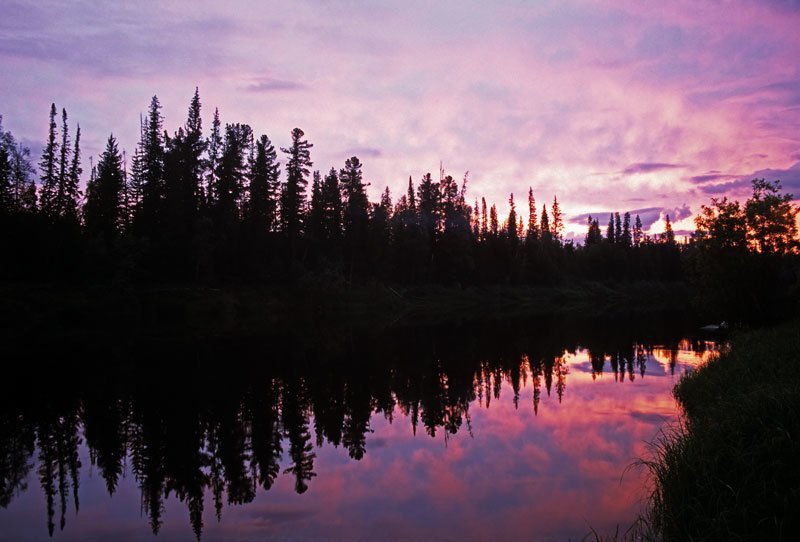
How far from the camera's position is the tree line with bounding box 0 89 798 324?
4941 cm

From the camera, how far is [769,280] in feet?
101

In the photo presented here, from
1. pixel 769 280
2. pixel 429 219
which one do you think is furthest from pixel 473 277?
pixel 769 280

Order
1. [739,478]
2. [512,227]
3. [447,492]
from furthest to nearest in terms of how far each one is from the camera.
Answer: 1. [512,227]
2. [447,492]
3. [739,478]

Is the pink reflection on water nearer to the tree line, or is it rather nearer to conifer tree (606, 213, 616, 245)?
the tree line

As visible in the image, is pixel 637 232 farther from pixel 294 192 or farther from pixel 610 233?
pixel 294 192

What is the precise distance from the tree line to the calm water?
17.5 metres

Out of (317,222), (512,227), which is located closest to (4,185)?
(317,222)

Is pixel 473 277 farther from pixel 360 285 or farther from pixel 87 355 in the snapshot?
pixel 87 355

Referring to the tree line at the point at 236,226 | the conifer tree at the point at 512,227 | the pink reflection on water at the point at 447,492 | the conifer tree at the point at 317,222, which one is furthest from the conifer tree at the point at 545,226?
the pink reflection on water at the point at 447,492

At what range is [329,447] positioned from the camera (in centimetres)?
1548

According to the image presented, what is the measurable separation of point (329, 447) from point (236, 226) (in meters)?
53.1

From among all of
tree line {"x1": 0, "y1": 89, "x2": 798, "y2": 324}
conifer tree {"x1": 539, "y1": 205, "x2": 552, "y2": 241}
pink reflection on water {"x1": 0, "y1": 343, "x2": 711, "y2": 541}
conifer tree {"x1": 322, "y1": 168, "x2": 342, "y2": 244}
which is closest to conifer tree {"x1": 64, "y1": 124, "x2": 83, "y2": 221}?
tree line {"x1": 0, "y1": 89, "x2": 798, "y2": 324}

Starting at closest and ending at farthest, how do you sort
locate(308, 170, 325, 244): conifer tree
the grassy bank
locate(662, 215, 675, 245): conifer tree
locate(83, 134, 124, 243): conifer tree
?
the grassy bank, locate(83, 134, 124, 243): conifer tree, locate(308, 170, 325, 244): conifer tree, locate(662, 215, 675, 245): conifer tree

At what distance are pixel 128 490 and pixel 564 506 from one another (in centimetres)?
962
